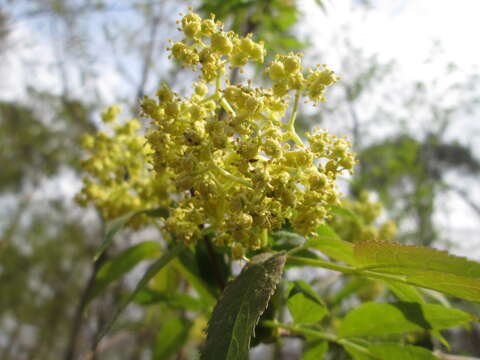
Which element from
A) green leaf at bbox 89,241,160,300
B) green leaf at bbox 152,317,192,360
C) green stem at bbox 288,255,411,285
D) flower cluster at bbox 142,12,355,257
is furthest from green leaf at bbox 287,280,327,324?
green leaf at bbox 152,317,192,360

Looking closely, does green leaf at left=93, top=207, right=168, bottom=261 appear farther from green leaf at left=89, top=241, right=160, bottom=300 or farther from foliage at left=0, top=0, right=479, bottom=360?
green leaf at left=89, top=241, right=160, bottom=300

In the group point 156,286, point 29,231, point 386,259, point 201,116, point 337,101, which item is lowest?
point 386,259

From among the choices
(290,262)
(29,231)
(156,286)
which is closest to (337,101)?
(156,286)

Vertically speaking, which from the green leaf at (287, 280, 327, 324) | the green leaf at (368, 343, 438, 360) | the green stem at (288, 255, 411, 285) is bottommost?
the green leaf at (368, 343, 438, 360)

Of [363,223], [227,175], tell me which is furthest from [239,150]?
[363,223]

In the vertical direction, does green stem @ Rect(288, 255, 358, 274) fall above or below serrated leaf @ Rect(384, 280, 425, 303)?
above

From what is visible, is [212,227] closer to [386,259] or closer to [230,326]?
[230,326]

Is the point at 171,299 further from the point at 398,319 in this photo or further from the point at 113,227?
the point at 398,319
